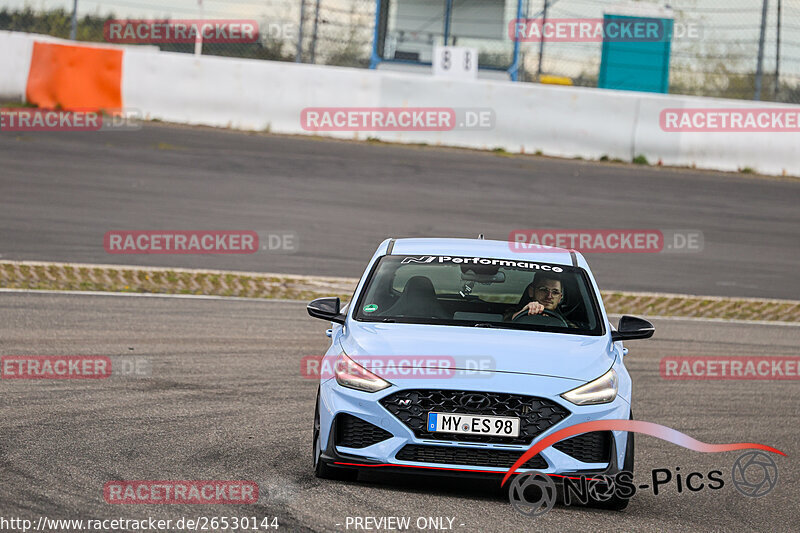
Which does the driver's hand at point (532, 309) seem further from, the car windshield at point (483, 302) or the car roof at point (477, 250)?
the car roof at point (477, 250)

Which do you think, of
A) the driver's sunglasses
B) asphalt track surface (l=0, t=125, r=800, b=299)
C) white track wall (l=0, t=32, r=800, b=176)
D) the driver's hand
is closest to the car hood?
the driver's hand

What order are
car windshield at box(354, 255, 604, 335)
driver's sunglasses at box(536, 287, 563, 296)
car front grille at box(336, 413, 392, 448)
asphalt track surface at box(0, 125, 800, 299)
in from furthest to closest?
asphalt track surface at box(0, 125, 800, 299) < driver's sunglasses at box(536, 287, 563, 296) < car windshield at box(354, 255, 604, 335) < car front grille at box(336, 413, 392, 448)

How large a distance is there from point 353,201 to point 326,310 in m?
12.1

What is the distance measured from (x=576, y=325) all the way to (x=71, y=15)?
66.9 feet

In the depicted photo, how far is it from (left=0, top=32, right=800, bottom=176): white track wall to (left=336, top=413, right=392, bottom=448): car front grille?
17.5 meters

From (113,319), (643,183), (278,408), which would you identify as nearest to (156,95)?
(643,183)

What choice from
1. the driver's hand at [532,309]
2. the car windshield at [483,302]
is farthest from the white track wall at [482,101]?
the driver's hand at [532,309]

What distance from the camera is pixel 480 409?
6.46m

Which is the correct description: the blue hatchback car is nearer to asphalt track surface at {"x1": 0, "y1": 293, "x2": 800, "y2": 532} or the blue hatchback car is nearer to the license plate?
the license plate

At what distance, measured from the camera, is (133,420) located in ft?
27.5

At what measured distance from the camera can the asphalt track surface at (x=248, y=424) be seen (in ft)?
20.7

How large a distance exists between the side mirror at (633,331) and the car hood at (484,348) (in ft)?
0.50

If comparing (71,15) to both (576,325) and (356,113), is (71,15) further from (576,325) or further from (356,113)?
(576,325)

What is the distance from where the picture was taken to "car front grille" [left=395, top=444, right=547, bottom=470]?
6.47 metres
